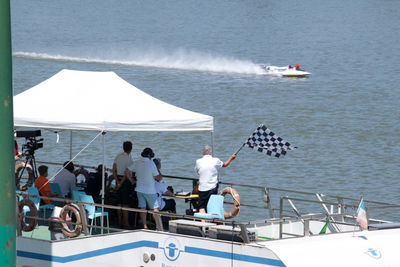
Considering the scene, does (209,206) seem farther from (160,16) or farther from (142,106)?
(160,16)

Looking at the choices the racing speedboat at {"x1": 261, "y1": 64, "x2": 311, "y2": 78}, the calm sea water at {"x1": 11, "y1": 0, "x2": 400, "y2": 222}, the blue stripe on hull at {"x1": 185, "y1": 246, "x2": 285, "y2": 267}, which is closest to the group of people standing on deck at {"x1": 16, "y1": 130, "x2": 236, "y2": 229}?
the blue stripe on hull at {"x1": 185, "y1": 246, "x2": 285, "y2": 267}

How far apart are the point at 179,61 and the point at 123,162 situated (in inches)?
2030

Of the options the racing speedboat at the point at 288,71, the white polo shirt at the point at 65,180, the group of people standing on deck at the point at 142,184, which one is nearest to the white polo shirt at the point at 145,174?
the group of people standing on deck at the point at 142,184

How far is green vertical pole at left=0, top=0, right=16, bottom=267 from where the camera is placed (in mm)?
5324

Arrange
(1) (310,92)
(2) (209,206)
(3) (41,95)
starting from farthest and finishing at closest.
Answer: (1) (310,92)
(3) (41,95)
(2) (209,206)

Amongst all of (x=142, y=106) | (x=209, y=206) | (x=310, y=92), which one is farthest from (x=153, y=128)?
(x=310, y=92)

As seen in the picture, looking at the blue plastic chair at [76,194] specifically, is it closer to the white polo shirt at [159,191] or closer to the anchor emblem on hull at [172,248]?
the white polo shirt at [159,191]

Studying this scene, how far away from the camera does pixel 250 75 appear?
5681 cm

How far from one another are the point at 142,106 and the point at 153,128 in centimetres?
63

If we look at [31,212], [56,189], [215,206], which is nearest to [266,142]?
[215,206]

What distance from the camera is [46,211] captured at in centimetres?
1364

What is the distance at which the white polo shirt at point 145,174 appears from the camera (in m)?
11.8

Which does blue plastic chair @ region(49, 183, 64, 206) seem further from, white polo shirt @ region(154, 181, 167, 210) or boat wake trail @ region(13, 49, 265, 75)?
boat wake trail @ region(13, 49, 265, 75)

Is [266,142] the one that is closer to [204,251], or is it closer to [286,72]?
[204,251]
